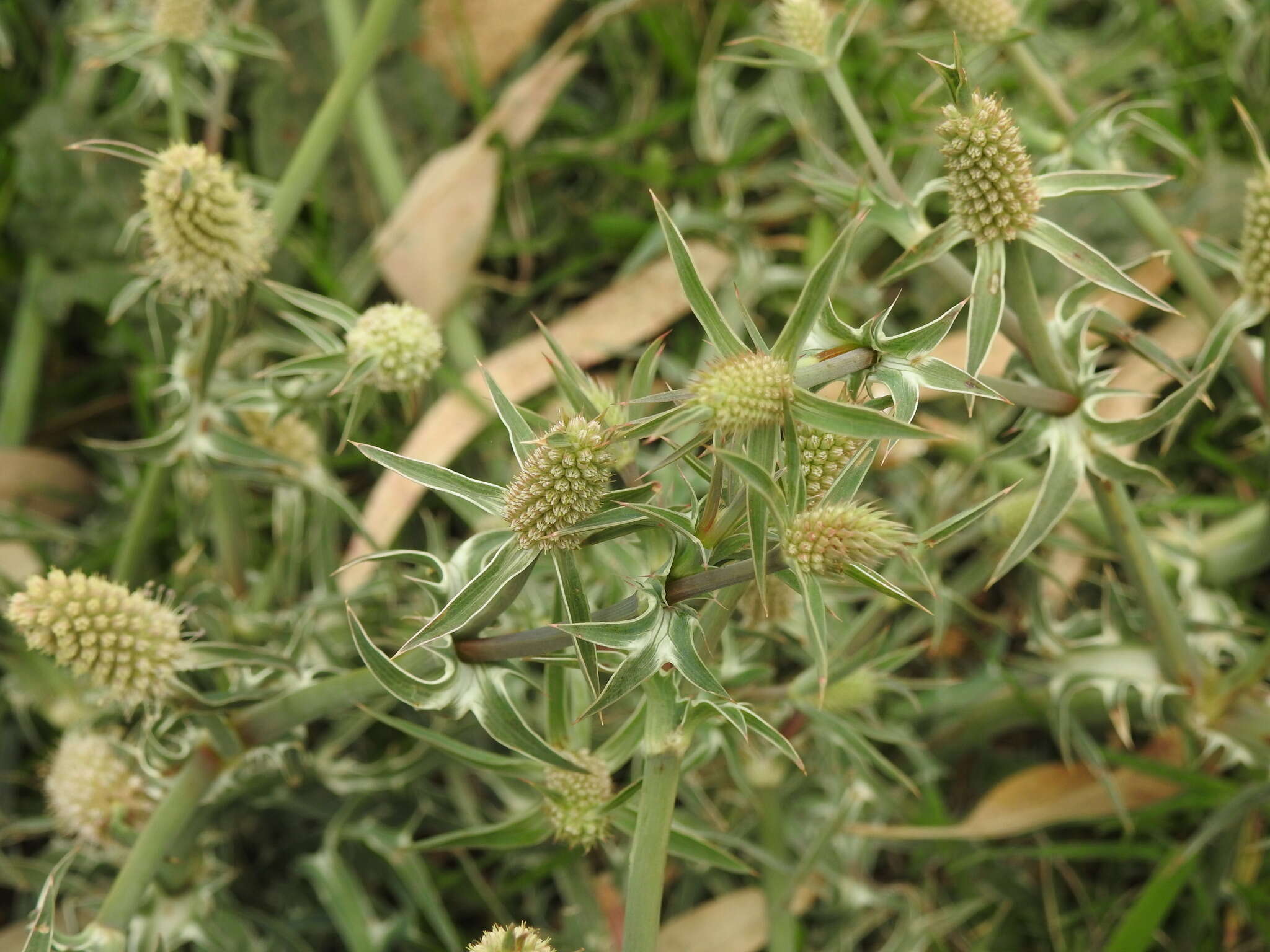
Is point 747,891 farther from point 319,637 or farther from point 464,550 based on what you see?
point 464,550

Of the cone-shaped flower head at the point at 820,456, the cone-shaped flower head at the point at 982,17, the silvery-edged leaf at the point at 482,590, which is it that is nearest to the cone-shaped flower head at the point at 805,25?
the cone-shaped flower head at the point at 982,17

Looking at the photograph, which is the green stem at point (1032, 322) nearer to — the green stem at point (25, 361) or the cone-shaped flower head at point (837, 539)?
the cone-shaped flower head at point (837, 539)

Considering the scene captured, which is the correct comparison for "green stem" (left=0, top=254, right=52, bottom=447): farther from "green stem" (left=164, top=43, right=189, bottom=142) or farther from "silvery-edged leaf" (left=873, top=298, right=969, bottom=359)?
"silvery-edged leaf" (left=873, top=298, right=969, bottom=359)

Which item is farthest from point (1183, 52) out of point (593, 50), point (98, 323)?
point (98, 323)

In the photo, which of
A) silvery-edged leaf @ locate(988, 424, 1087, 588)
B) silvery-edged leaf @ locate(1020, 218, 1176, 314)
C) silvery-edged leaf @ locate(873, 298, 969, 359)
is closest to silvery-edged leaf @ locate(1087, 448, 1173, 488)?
silvery-edged leaf @ locate(988, 424, 1087, 588)

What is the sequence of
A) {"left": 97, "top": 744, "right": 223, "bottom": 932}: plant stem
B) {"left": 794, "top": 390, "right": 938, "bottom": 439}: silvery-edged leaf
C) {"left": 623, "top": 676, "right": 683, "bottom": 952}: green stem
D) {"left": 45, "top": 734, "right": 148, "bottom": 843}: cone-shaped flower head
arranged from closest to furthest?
{"left": 794, "top": 390, "right": 938, "bottom": 439}: silvery-edged leaf → {"left": 623, "top": 676, "right": 683, "bottom": 952}: green stem → {"left": 97, "top": 744, "right": 223, "bottom": 932}: plant stem → {"left": 45, "top": 734, "right": 148, "bottom": 843}: cone-shaped flower head

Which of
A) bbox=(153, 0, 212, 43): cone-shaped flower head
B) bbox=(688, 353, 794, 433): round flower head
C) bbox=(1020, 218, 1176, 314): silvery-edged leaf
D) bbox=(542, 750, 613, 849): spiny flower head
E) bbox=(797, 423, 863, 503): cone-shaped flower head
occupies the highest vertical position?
bbox=(153, 0, 212, 43): cone-shaped flower head

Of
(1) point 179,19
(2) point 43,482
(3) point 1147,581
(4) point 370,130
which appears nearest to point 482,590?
(3) point 1147,581
